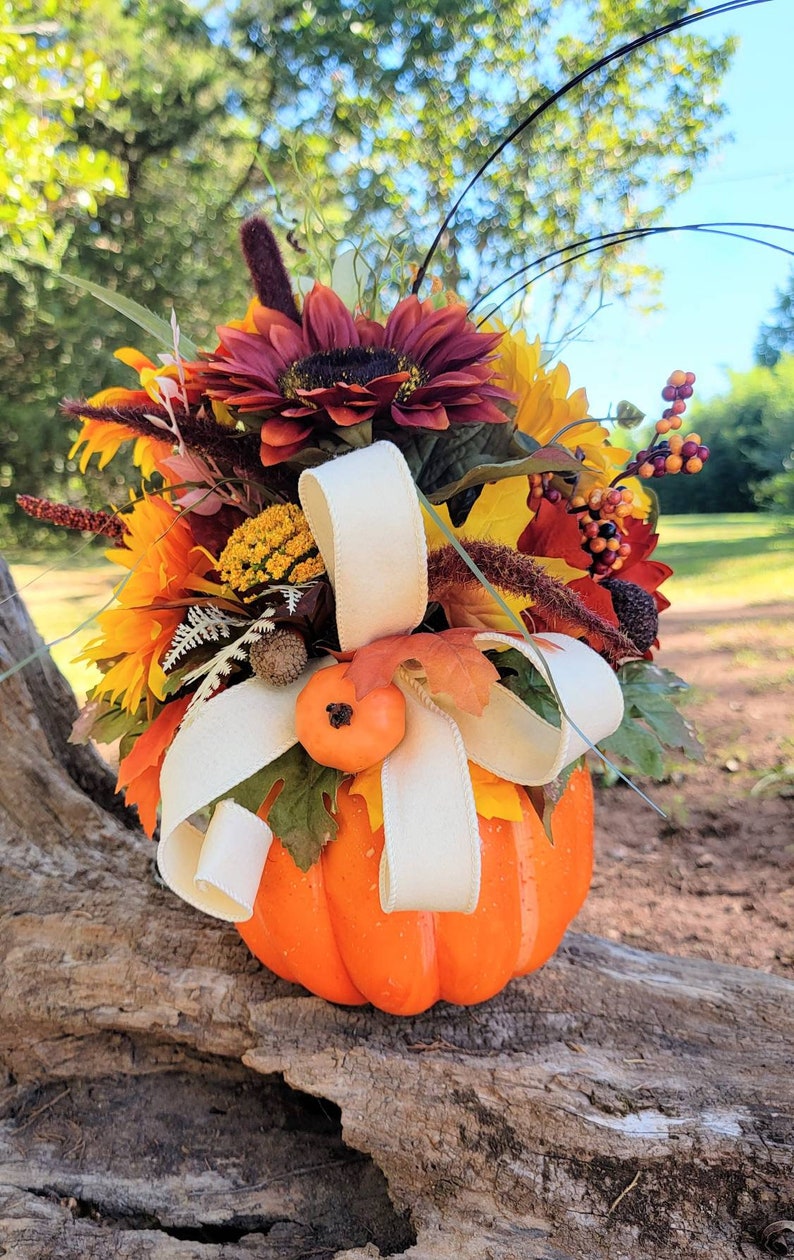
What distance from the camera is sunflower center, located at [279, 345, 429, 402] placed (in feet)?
2.85

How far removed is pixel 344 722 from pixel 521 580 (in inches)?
8.6

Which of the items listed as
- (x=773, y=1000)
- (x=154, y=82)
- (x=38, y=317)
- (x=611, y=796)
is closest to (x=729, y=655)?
(x=611, y=796)

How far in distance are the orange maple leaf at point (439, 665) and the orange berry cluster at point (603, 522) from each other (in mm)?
229

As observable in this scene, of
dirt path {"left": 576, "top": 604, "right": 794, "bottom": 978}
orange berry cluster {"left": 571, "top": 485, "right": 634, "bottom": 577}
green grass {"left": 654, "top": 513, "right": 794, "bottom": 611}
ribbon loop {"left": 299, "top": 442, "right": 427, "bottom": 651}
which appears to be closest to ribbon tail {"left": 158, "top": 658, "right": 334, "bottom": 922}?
ribbon loop {"left": 299, "top": 442, "right": 427, "bottom": 651}

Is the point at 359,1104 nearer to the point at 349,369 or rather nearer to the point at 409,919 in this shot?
the point at 409,919

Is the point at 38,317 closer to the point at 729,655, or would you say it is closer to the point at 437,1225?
the point at 729,655

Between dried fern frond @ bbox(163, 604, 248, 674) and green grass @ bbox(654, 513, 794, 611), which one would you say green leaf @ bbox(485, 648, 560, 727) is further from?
green grass @ bbox(654, 513, 794, 611)

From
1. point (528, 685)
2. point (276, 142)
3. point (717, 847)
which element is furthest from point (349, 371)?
point (276, 142)

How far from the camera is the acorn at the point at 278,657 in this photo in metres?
0.89

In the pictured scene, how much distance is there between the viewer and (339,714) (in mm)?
832

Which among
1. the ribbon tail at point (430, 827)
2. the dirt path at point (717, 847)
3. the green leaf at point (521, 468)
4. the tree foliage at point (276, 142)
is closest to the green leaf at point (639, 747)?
the ribbon tail at point (430, 827)

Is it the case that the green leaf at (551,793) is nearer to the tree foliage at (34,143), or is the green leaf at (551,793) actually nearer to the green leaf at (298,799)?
the green leaf at (298,799)

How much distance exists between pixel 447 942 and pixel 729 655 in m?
3.36

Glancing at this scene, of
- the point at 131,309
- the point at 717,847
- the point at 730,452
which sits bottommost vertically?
the point at 730,452
